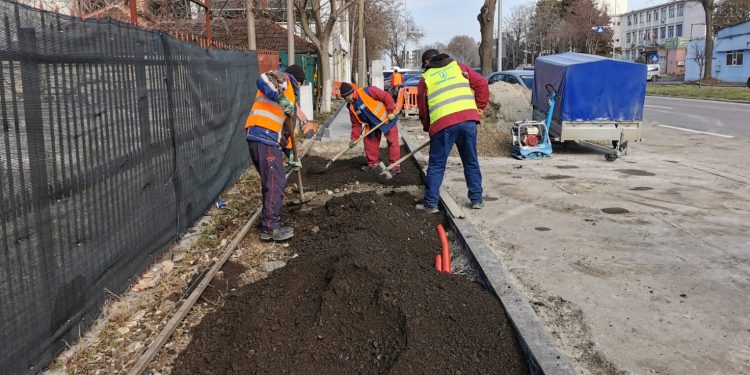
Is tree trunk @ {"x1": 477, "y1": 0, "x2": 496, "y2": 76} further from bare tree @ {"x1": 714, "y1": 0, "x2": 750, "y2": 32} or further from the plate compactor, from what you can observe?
bare tree @ {"x1": 714, "y1": 0, "x2": 750, "y2": 32}

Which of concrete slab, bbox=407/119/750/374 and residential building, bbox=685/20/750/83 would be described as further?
residential building, bbox=685/20/750/83

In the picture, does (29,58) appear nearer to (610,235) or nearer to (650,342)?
(650,342)

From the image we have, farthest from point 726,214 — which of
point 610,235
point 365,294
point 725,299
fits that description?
point 365,294

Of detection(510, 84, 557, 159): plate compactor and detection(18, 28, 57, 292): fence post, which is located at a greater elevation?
detection(18, 28, 57, 292): fence post

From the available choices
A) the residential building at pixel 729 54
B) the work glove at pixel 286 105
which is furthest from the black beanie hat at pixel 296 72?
the residential building at pixel 729 54

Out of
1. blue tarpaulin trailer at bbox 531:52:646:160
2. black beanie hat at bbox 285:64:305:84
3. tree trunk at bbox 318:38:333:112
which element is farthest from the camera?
tree trunk at bbox 318:38:333:112

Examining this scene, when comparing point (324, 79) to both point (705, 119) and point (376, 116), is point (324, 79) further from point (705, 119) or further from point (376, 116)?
point (376, 116)

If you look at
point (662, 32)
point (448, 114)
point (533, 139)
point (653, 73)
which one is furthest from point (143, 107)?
point (662, 32)

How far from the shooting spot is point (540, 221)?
6371mm

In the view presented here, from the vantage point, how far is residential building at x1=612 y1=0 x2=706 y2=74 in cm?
7694

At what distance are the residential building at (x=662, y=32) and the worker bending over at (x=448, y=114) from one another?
73.1 metres

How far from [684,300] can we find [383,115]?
597cm

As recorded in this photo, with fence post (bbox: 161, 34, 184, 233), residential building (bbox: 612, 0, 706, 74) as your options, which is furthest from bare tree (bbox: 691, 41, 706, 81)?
fence post (bbox: 161, 34, 184, 233)

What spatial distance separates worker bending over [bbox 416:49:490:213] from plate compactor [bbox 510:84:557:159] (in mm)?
4287
